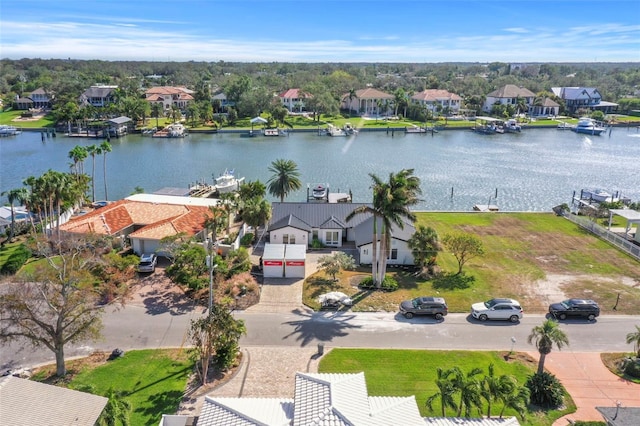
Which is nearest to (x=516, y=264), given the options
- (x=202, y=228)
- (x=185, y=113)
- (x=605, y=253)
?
(x=605, y=253)

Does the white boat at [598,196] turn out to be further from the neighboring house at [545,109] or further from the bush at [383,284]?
the neighboring house at [545,109]

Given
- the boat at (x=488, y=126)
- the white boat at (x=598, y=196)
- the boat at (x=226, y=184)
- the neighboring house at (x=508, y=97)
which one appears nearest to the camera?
the white boat at (x=598, y=196)

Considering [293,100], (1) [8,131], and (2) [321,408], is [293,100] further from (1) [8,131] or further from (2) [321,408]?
(2) [321,408]

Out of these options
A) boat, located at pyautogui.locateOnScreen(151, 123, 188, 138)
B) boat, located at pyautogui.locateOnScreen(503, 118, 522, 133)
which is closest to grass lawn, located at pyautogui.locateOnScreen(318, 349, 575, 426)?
boat, located at pyautogui.locateOnScreen(151, 123, 188, 138)

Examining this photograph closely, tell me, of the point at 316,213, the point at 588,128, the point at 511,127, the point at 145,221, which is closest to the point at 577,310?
the point at 316,213

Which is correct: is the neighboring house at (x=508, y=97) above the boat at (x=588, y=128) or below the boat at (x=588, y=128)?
above

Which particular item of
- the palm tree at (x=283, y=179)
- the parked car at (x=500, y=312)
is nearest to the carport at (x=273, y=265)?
the palm tree at (x=283, y=179)

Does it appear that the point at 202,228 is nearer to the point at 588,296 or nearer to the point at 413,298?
the point at 413,298
